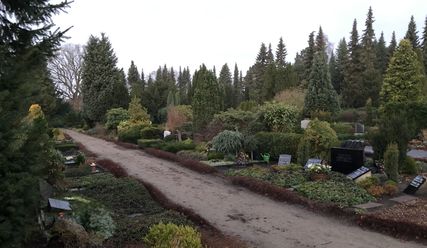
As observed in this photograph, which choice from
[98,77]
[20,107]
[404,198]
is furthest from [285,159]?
[98,77]

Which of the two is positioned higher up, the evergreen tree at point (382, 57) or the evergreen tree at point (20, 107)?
the evergreen tree at point (382, 57)

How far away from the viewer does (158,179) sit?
47.2ft

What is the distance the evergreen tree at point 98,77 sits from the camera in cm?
4369

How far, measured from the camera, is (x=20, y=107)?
5125 mm

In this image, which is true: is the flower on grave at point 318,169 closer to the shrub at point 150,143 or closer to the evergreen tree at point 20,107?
the evergreen tree at point 20,107

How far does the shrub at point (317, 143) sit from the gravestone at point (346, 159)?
129 centimetres

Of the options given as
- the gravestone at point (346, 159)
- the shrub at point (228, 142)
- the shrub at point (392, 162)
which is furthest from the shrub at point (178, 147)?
the shrub at point (392, 162)

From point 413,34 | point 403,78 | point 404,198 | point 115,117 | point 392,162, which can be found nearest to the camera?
point 404,198

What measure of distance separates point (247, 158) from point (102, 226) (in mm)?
11539

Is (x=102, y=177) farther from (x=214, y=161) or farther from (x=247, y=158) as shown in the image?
(x=247, y=158)

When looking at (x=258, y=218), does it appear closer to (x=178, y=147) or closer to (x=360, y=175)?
(x=360, y=175)

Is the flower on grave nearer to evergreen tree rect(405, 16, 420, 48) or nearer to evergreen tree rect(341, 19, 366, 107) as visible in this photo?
evergreen tree rect(341, 19, 366, 107)

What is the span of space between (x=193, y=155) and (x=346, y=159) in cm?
786

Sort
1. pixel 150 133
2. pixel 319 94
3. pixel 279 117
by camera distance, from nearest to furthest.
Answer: pixel 279 117 < pixel 150 133 < pixel 319 94
